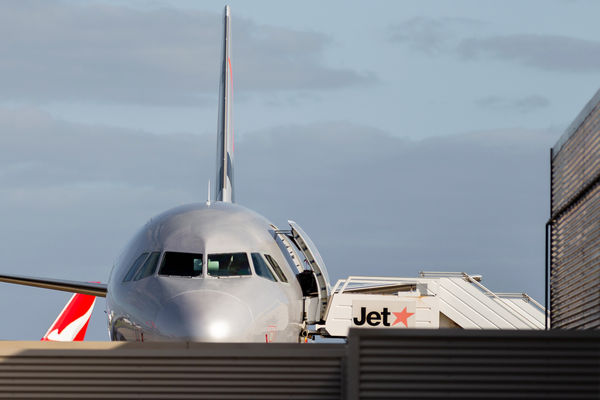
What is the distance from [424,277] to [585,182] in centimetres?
2430

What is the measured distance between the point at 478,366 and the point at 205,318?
492 cm

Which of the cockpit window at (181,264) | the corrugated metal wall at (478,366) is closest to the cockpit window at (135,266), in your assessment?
the cockpit window at (181,264)

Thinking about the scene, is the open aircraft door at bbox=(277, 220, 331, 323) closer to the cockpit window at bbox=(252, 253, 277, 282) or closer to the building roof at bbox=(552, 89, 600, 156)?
the cockpit window at bbox=(252, 253, 277, 282)

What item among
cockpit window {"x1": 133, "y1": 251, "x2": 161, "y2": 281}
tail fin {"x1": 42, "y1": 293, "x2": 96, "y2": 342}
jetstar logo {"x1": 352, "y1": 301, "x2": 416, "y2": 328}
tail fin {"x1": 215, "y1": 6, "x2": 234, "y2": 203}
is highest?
tail fin {"x1": 215, "y1": 6, "x2": 234, "y2": 203}

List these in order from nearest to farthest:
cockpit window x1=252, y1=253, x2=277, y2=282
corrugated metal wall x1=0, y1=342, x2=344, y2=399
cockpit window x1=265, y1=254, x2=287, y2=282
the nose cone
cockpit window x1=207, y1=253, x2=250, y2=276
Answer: corrugated metal wall x1=0, y1=342, x2=344, y2=399
the nose cone
cockpit window x1=207, y1=253, x2=250, y2=276
cockpit window x1=252, y1=253, x2=277, y2=282
cockpit window x1=265, y1=254, x2=287, y2=282

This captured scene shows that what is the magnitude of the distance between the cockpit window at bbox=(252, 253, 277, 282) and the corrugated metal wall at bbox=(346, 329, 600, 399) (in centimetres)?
632

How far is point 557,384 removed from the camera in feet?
39.7

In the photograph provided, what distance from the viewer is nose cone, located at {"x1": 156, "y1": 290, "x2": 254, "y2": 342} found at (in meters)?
15.6

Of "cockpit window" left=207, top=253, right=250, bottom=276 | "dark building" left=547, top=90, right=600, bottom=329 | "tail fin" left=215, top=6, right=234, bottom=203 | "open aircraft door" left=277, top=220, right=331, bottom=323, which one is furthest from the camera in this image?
"tail fin" left=215, top=6, right=234, bottom=203

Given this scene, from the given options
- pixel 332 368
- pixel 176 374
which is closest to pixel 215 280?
pixel 176 374

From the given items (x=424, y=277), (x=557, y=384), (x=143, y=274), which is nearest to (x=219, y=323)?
(x=143, y=274)

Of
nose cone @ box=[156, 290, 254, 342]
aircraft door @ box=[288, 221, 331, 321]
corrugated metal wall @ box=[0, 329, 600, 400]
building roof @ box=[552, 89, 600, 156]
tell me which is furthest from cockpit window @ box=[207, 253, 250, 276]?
building roof @ box=[552, 89, 600, 156]

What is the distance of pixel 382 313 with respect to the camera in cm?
3672

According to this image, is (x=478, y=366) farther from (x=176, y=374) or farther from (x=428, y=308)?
(x=428, y=308)
